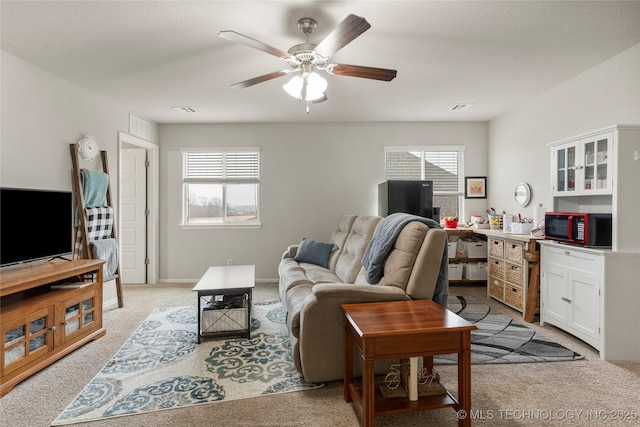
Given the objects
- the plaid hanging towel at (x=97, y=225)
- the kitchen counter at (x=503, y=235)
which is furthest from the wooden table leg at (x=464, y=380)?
the plaid hanging towel at (x=97, y=225)

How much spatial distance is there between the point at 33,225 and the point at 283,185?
3045 millimetres

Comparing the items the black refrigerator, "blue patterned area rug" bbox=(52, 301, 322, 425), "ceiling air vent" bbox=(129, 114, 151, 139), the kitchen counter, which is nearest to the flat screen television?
"blue patterned area rug" bbox=(52, 301, 322, 425)

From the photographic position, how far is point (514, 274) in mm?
3604

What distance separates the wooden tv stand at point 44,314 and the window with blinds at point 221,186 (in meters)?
2.20

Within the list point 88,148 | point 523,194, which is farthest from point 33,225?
point 523,194

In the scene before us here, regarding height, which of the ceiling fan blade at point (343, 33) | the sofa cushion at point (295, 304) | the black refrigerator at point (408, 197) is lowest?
the sofa cushion at point (295, 304)

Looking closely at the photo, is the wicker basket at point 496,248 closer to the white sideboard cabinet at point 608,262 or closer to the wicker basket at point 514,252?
the wicker basket at point 514,252

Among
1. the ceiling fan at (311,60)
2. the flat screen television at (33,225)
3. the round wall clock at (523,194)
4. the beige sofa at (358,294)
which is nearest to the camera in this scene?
the ceiling fan at (311,60)

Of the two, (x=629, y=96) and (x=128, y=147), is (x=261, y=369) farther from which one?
(x=128, y=147)

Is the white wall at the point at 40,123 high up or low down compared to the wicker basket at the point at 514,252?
up

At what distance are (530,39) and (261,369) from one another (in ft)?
10.7

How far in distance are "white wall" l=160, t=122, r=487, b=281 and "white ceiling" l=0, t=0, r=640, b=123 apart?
1049mm

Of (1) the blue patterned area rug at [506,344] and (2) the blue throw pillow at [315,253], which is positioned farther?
(2) the blue throw pillow at [315,253]

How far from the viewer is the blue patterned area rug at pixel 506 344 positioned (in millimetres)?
2527
